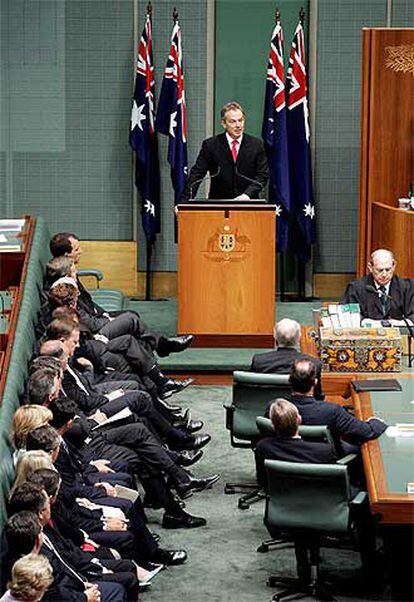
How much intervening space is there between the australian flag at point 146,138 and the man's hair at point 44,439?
613 centimetres

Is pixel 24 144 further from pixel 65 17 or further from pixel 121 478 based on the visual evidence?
pixel 121 478

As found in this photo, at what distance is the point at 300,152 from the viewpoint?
461 inches

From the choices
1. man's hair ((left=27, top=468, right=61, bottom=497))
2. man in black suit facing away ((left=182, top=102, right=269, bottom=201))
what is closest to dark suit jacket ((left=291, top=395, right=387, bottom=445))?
man's hair ((left=27, top=468, right=61, bottom=497))

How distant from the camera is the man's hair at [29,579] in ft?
15.4

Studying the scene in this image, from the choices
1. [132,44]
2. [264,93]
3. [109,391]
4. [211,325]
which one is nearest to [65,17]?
[132,44]

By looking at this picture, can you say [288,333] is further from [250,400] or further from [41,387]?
[41,387]

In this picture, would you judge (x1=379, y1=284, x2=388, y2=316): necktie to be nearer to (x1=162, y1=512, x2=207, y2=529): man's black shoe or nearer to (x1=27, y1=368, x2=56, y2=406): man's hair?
(x1=162, y1=512, x2=207, y2=529): man's black shoe

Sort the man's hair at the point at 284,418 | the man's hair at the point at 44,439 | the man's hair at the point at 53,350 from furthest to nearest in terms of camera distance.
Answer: the man's hair at the point at 53,350, the man's hair at the point at 284,418, the man's hair at the point at 44,439

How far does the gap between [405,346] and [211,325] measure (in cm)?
196

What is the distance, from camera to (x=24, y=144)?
12016mm

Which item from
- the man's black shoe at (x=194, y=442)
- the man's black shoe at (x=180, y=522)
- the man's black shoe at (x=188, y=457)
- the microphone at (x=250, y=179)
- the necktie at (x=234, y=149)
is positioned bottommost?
the man's black shoe at (x=180, y=522)

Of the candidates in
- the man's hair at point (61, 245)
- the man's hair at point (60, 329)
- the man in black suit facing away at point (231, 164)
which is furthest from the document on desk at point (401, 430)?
the man in black suit facing away at point (231, 164)

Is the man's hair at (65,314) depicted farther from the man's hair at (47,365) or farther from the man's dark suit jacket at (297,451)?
the man's dark suit jacket at (297,451)

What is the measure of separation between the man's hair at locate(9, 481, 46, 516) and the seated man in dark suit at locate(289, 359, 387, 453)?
5.76 feet
